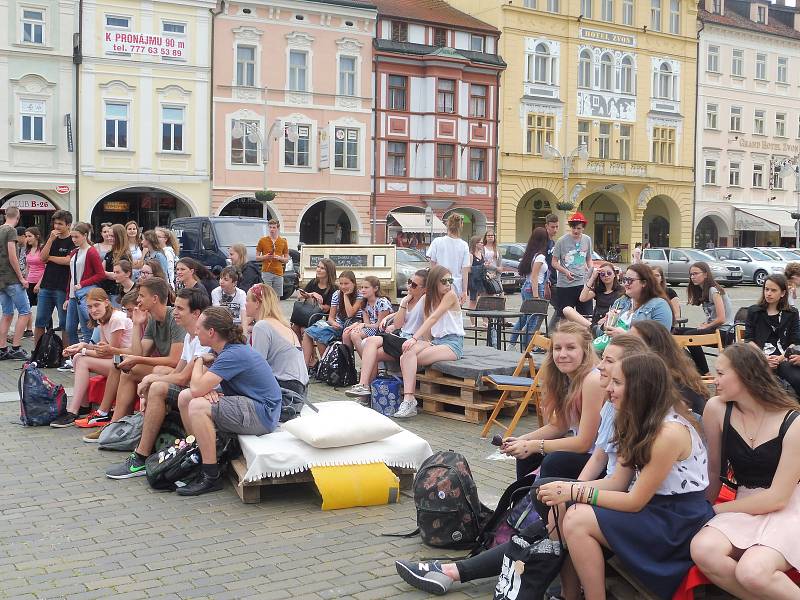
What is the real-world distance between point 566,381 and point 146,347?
4.49 meters

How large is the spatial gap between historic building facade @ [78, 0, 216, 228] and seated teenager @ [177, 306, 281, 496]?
29.7 meters

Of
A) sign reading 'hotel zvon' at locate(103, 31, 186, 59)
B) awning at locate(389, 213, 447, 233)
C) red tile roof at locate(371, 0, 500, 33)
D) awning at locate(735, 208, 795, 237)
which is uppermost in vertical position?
red tile roof at locate(371, 0, 500, 33)

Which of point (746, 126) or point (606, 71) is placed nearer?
point (606, 71)

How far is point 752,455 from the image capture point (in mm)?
4559

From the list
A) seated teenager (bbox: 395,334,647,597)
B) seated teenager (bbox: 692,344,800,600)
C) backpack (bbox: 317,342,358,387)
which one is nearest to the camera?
seated teenager (bbox: 692,344,800,600)

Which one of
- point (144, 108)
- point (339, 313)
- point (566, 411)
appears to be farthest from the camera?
point (144, 108)

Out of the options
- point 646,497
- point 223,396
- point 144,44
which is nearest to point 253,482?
point 223,396

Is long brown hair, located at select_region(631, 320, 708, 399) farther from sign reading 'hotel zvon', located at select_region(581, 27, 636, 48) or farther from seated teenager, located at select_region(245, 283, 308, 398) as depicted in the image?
sign reading 'hotel zvon', located at select_region(581, 27, 636, 48)

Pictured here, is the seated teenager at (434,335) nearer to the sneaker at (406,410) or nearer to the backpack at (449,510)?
the sneaker at (406,410)

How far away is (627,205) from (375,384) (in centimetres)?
4107

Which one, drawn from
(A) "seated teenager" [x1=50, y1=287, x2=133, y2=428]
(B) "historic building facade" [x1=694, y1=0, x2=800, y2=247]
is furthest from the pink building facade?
(A) "seated teenager" [x1=50, y1=287, x2=133, y2=428]

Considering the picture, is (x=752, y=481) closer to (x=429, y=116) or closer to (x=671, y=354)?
(x=671, y=354)

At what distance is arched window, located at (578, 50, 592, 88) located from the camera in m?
47.3

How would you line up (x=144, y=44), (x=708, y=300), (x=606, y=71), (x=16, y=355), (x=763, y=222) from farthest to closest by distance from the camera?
(x=763, y=222) → (x=606, y=71) → (x=144, y=44) → (x=16, y=355) → (x=708, y=300)
